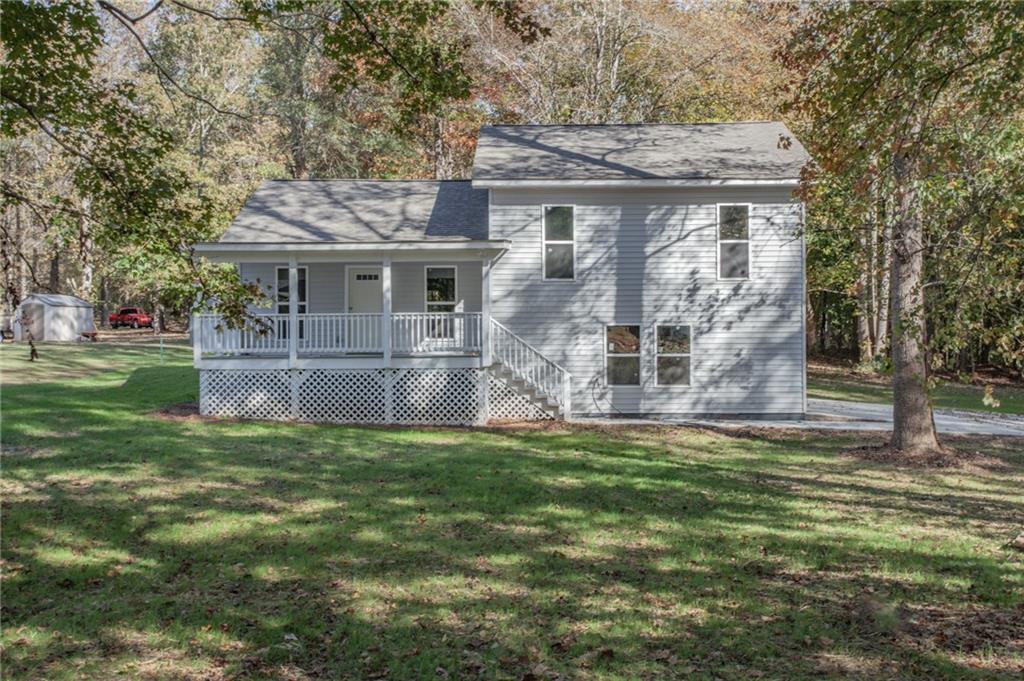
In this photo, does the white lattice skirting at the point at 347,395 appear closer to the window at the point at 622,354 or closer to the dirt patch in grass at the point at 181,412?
the dirt patch in grass at the point at 181,412

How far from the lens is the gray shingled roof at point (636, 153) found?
1778cm

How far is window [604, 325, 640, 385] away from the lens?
60.0 ft

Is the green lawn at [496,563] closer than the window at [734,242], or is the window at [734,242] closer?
the green lawn at [496,563]

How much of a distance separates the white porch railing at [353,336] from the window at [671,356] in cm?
402

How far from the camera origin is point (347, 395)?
17.2 m

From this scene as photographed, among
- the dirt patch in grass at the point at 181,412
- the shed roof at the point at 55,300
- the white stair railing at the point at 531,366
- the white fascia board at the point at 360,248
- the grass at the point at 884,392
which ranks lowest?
the grass at the point at 884,392

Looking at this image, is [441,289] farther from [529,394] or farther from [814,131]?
[814,131]

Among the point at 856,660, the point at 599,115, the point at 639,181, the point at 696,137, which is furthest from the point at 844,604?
the point at 599,115

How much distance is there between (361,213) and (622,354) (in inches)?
270

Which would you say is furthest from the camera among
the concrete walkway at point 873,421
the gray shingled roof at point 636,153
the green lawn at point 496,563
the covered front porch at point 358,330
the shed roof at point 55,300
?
the shed roof at point 55,300

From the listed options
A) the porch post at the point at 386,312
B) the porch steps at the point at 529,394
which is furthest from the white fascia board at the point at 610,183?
the porch steps at the point at 529,394

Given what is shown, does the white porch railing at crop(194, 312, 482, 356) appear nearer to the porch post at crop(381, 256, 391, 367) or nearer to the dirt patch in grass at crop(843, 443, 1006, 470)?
the porch post at crop(381, 256, 391, 367)

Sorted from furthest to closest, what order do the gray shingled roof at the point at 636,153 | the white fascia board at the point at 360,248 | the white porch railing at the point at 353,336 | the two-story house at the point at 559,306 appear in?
the gray shingled roof at the point at 636,153 < the two-story house at the point at 559,306 < the white porch railing at the point at 353,336 < the white fascia board at the point at 360,248

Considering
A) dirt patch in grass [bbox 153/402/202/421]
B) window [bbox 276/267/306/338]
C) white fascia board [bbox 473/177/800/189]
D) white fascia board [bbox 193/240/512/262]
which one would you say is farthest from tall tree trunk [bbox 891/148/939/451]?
window [bbox 276/267/306/338]
